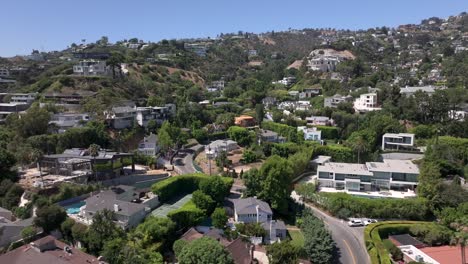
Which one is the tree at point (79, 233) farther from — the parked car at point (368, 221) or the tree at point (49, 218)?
the parked car at point (368, 221)

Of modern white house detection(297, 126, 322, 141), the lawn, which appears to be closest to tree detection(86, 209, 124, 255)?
the lawn

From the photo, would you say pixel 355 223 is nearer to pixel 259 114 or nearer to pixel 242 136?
pixel 242 136

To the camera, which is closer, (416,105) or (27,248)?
(27,248)

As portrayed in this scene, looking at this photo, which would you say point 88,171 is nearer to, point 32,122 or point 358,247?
point 32,122

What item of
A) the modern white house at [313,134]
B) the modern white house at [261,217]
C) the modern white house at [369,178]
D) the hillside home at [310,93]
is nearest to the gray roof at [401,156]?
the modern white house at [369,178]

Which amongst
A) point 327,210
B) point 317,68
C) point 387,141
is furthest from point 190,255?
point 317,68

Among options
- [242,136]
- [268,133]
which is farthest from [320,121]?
[242,136]
